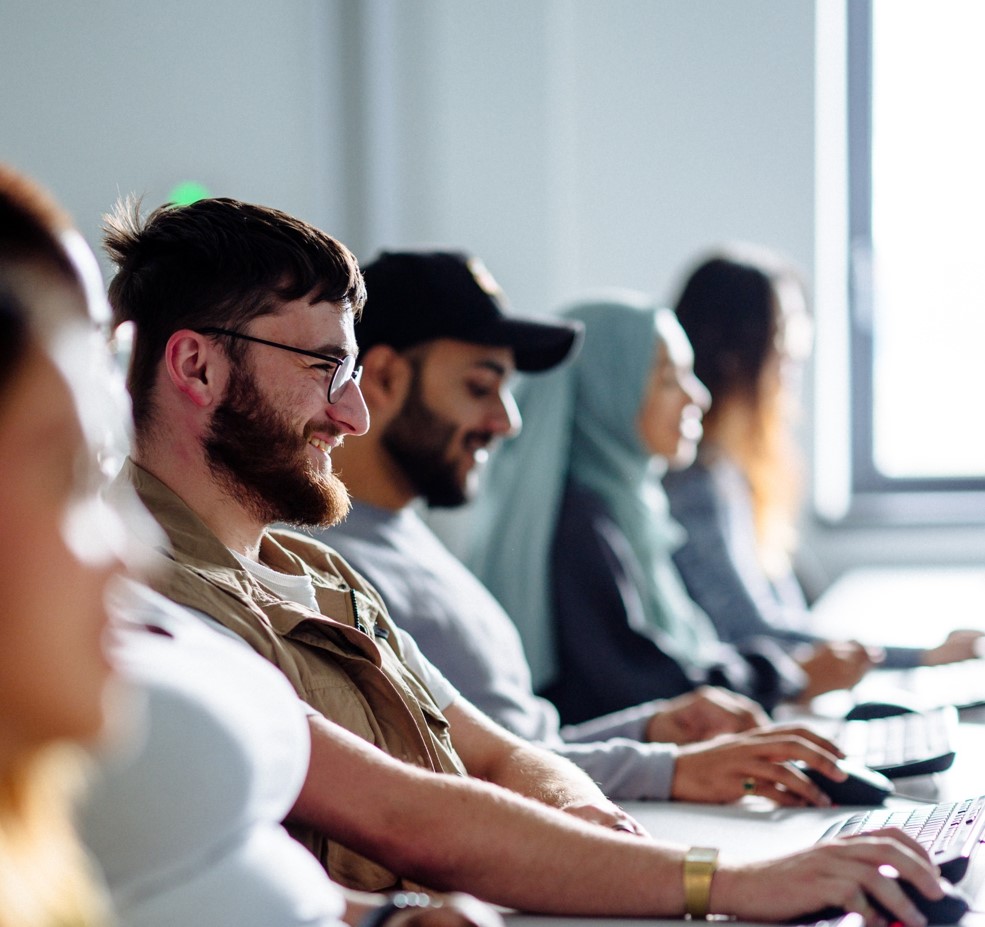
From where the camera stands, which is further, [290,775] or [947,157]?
[947,157]

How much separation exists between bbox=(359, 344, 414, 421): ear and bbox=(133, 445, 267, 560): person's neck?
0.67 meters

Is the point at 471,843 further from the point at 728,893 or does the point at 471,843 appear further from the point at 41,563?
the point at 41,563

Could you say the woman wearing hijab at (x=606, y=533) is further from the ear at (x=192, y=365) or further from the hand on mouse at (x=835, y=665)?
the ear at (x=192, y=365)

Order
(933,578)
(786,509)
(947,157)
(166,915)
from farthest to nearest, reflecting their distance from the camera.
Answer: (947,157) < (933,578) < (786,509) < (166,915)

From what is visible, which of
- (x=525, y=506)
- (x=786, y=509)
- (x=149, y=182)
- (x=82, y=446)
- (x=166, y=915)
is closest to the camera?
(x=82, y=446)

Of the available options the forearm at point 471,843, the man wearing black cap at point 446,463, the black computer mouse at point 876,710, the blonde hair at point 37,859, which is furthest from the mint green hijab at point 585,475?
the blonde hair at point 37,859

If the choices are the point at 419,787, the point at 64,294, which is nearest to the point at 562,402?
the point at 419,787

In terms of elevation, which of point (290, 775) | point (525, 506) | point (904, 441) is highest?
point (290, 775)

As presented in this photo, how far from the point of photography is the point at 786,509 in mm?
3250

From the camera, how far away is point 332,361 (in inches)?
49.6

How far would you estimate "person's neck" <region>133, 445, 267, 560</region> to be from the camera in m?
1.19

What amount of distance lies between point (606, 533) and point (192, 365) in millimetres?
1193

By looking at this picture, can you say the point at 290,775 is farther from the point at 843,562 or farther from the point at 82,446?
the point at 843,562

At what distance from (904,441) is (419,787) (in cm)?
362
